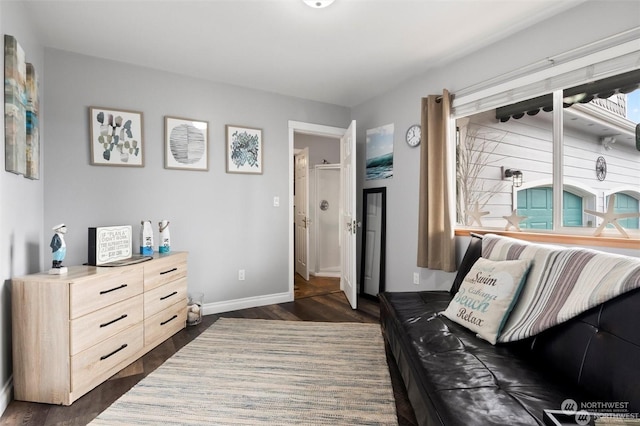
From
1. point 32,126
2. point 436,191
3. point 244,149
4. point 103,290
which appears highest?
point 244,149

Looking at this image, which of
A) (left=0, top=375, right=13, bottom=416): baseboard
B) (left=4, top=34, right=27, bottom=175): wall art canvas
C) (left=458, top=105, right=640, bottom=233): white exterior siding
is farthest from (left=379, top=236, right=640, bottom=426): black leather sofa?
(left=4, top=34, right=27, bottom=175): wall art canvas

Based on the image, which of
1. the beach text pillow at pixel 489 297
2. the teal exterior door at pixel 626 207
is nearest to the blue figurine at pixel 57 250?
the beach text pillow at pixel 489 297

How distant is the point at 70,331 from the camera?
68.5 inches

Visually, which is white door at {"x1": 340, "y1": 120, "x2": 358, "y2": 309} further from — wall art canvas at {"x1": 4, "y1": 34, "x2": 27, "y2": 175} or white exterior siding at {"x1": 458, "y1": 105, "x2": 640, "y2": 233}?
wall art canvas at {"x1": 4, "y1": 34, "x2": 27, "y2": 175}

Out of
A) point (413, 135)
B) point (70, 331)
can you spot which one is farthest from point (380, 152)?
point (70, 331)

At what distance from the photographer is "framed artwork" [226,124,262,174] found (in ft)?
10.8

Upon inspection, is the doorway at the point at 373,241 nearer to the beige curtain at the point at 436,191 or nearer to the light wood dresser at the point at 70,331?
the beige curtain at the point at 436,191

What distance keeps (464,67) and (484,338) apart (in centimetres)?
221

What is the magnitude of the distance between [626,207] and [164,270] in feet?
10.6

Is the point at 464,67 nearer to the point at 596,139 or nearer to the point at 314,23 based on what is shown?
the point at 596,139

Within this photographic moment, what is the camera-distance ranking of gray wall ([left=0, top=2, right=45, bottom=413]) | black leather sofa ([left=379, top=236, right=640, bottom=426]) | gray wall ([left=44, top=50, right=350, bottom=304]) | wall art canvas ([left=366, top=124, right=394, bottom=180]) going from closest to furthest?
black leather sofa ([left=379, top=236, right=640, bottom=426]) < gray wall ([left=0, top=2, right=45, bottom=413]) < gray wall ([left=44, top=50, right=350, bottom=304]) < wall art canvas ([left=366, top=124, right=394, bottom=180])

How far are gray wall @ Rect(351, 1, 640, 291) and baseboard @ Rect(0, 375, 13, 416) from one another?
304 centimetres

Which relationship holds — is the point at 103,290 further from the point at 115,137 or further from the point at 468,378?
the point at 468,378

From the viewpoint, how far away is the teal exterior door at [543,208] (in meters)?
2.12
